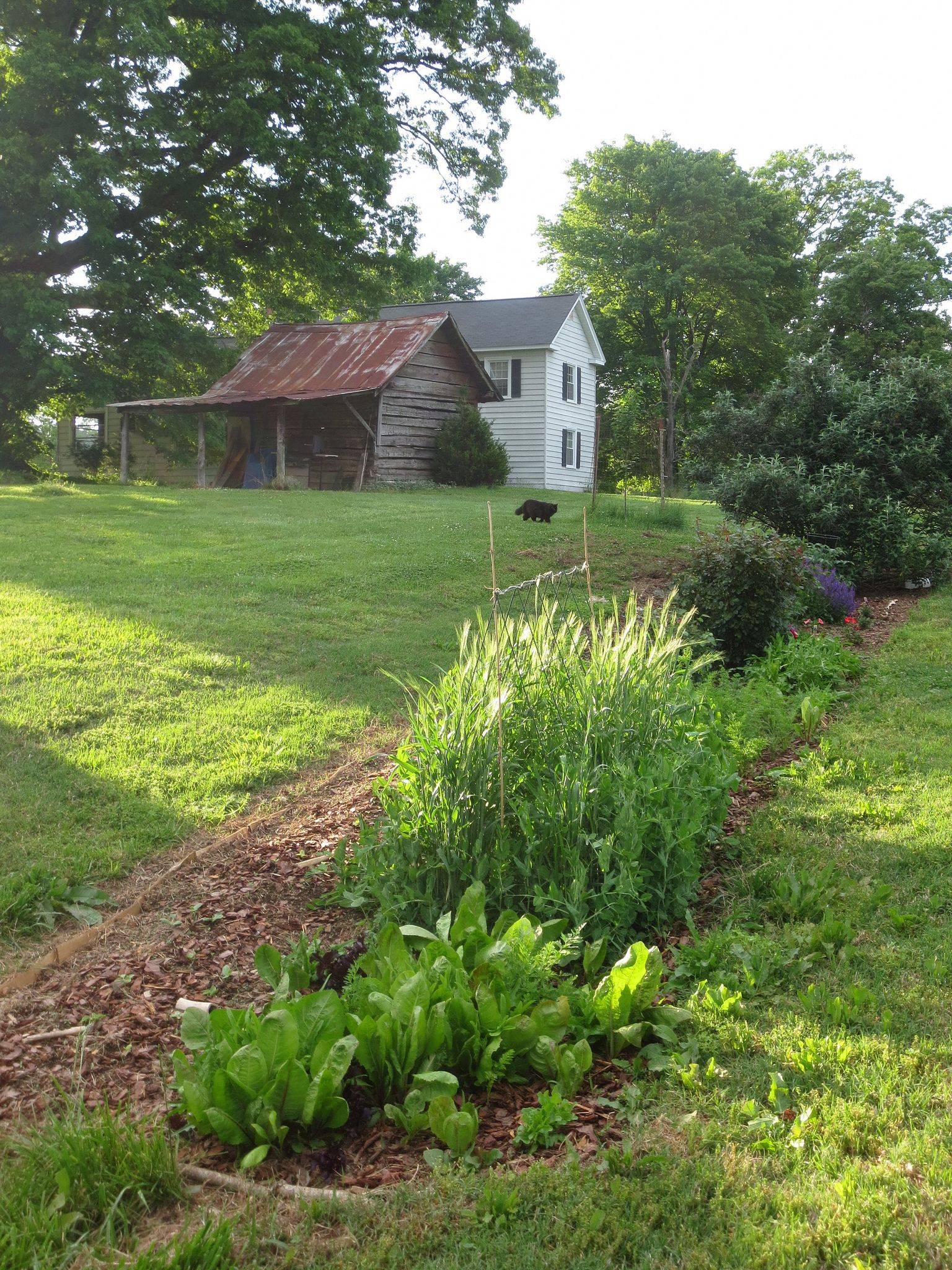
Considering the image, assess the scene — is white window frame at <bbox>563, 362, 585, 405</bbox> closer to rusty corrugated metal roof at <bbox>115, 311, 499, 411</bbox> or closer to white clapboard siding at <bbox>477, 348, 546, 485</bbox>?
white clapboard siding at <bbox>477, 348, 546, 485</bbox>

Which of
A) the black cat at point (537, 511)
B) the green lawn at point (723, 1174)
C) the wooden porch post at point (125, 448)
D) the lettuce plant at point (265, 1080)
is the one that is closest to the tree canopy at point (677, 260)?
the wooden porch post at point (125, 448)

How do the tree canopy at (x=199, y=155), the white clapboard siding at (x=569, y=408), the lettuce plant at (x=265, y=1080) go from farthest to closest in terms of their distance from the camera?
the white clapboard siding at (x=569, y=408), the tree canopy at (x=199, y=155), the lettuce plant at (x=265, y=1080)

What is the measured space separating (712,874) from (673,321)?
36.0 metres

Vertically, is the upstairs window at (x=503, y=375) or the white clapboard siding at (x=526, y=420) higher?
the upstairs window at (x=503, y=375)

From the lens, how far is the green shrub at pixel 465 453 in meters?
23.7

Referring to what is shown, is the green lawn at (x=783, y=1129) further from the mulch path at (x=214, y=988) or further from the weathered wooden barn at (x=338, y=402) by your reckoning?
the weathered wooden barn at (x=338, y=402)

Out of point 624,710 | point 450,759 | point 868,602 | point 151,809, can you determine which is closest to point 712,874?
point 624,710

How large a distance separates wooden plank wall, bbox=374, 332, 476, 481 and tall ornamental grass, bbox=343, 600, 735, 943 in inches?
721

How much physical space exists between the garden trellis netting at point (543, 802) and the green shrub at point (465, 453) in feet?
63.6

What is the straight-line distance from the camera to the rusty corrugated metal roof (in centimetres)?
2191

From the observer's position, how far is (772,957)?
337 centimetres

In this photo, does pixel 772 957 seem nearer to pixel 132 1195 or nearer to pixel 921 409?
pixel 132 1195

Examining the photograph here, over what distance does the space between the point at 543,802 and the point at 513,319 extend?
28336 millimetres

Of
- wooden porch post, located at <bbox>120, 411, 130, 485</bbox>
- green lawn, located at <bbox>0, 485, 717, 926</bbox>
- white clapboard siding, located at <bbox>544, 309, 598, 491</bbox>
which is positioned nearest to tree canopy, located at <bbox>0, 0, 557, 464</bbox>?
wooden porch post, located at <bbox>120, 411, 130, 485</bbox>
